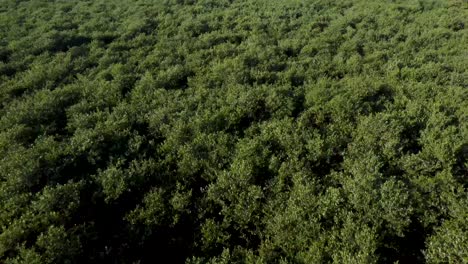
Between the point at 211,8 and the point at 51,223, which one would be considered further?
the point at 211,8

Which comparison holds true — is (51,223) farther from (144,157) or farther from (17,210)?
(144,157)

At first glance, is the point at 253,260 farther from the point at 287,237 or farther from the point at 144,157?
the point at 144,157

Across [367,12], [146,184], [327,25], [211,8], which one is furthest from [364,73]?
[211,8]

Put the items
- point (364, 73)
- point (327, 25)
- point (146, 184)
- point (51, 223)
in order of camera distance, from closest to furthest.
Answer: point (51, 223)
point (146, 184)
point (364, 73)
point (327, 25)

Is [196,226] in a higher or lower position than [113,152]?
lower

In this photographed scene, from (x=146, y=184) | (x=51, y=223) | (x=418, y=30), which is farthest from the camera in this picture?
(x=418, y=30)

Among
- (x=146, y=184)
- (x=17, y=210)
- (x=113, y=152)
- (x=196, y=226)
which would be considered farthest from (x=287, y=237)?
(x=17, y=210)
